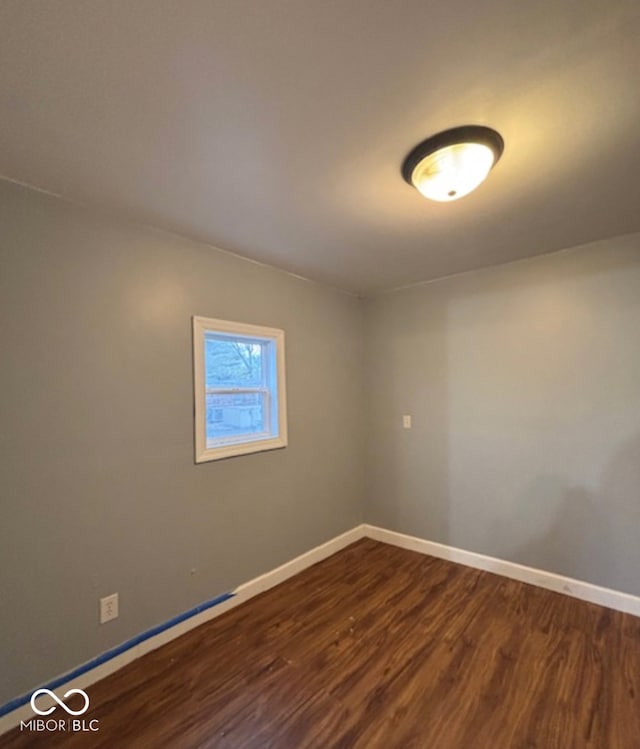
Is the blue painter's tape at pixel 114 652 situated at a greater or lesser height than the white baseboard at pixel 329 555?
greater

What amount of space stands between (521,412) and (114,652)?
292cm

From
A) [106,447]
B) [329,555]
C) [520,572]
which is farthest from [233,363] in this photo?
[520,572]

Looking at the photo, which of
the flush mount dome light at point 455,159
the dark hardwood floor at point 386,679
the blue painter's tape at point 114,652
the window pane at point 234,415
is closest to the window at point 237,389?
the window pane at point 234,415

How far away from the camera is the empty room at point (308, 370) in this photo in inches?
42.8

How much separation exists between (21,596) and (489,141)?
2.70 m

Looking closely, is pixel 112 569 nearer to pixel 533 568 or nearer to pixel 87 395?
pixel 87 395

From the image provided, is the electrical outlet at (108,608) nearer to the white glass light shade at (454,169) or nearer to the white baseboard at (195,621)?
the white baseboard at (195,621)

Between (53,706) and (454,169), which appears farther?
(53,706)

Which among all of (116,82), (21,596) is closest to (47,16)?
(116,82)

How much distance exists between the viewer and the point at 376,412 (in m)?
3.51

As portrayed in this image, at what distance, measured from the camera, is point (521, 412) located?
8.87 feet

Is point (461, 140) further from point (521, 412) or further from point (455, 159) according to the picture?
point (521, 412)

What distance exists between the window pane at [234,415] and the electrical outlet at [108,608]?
940 millimetres

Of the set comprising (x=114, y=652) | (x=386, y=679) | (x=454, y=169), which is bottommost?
(x=386, y=679)
